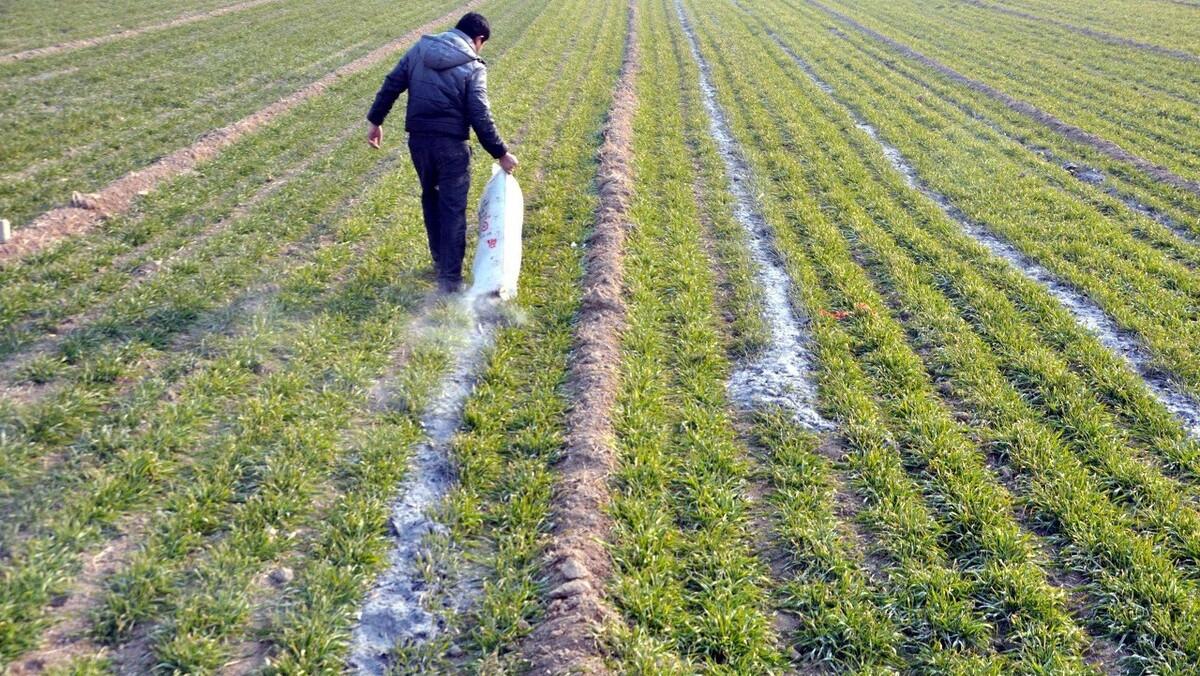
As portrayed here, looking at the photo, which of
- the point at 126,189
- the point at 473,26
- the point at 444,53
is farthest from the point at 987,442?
the point at 126,189

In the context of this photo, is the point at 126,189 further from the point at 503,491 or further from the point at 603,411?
the point at 503,491

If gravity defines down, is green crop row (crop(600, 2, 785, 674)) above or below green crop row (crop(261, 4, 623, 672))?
below

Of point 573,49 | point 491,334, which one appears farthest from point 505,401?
point 573,49

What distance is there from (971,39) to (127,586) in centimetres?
2635

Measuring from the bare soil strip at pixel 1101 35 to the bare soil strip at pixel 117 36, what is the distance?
26768 millimetres

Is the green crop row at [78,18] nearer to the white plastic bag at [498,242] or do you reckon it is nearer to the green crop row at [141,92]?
the green crop row at [141,92]

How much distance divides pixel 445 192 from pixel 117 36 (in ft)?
58.1

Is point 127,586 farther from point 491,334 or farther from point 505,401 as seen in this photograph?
point 491,334

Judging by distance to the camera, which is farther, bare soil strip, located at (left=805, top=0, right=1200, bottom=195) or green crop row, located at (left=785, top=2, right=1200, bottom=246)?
bare soil strip, located at (left=805, top=0, right=1200, bottom=195)

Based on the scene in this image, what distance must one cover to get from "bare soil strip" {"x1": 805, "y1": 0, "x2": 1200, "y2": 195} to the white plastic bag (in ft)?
30.1

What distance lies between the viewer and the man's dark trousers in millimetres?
6609

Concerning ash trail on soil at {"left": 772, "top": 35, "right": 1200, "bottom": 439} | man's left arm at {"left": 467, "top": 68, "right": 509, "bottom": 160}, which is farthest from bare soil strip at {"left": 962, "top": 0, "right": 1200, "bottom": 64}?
man's left arm at {"left": 467, "top": 68, "right": 509, "bottom": 160}

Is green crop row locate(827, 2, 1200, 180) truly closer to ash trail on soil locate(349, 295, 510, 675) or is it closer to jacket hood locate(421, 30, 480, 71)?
jacket hood locate(421, 30, 480, 71)

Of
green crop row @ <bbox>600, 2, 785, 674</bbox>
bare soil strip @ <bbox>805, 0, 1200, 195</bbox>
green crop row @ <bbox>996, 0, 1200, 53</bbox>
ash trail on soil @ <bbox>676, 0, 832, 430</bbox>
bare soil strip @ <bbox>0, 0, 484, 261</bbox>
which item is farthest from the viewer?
green crop row @ <bbox>996, 0, 1200, 53</bbox>
